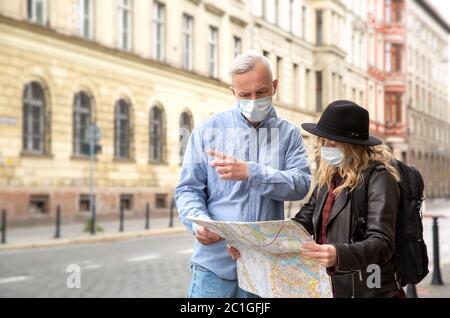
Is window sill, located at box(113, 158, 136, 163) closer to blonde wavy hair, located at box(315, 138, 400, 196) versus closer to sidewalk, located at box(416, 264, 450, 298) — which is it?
sidewalk, located at box(416, 264, 450, 298)

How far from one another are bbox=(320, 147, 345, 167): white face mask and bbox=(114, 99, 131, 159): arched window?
21584 mm

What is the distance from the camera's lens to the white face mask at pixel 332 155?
9.23 ft

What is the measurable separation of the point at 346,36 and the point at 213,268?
13099mm

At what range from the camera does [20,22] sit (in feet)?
65.5

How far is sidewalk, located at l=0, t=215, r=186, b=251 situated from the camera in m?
16.0

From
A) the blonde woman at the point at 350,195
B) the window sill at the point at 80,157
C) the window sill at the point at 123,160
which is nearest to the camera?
the blonde woman at the point at 350,195

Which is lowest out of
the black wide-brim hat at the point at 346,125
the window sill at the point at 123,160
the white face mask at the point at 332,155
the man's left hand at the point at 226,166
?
the man's left hand at the point at 226,166

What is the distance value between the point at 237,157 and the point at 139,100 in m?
22.3

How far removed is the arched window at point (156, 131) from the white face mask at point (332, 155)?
877 inches

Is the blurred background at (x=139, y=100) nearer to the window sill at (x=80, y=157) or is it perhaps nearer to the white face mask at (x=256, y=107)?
the window sill at (x=80, y=157)

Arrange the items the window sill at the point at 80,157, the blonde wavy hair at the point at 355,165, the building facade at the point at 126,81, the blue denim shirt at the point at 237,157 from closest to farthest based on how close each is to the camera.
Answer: the blonde wavy hair at the point at 355,165 < the blue denim shirt at the point at 237,157 < the building facade at the point at 126,81 < the window sill at the point at 80,157

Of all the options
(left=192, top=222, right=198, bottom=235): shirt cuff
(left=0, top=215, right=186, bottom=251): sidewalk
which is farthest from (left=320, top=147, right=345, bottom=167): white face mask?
(left=0, top=215, right=186, bottom=251): sidewalk

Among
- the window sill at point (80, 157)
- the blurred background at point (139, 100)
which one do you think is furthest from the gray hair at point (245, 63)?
the window sill at point (80, 157)

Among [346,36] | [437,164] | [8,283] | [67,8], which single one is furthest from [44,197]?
[437,164]
